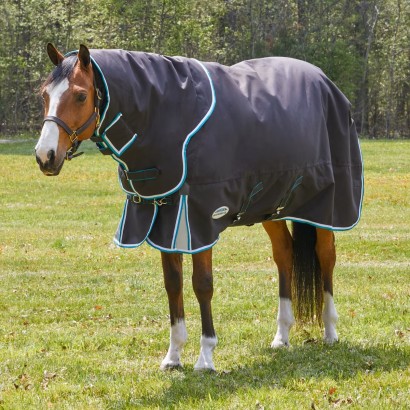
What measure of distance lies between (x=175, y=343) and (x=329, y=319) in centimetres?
134

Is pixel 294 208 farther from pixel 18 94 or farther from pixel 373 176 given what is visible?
pixel 18 94

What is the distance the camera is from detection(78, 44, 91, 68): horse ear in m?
4.75

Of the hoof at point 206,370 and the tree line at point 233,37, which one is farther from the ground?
the hoof at point 206,370

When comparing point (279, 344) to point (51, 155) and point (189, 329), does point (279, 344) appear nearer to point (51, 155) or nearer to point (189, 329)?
point (189, 329)

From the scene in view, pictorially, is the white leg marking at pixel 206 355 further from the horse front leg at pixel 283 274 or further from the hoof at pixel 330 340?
the hoof at pixel 330 340

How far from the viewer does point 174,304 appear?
5.73 metres

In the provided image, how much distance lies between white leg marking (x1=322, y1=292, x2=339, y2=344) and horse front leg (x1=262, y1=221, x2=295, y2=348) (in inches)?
9.8

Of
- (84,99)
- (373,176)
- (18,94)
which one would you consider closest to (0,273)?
(84,99)

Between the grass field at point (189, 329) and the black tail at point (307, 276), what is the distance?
0.75ft

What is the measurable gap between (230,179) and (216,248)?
693 centimetres

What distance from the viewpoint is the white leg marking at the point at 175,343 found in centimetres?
578

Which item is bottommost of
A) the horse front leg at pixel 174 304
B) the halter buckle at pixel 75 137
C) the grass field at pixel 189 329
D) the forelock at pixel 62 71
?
the grass field at pixel 189 329

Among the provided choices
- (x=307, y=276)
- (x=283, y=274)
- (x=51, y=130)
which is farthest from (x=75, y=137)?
(x=307, y=276)

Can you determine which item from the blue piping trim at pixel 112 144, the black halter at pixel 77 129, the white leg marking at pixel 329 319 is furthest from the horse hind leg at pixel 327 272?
the black halter at pixel 77 129
